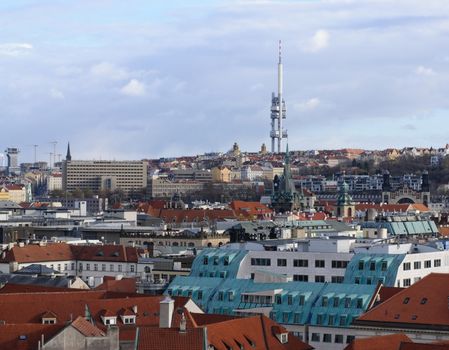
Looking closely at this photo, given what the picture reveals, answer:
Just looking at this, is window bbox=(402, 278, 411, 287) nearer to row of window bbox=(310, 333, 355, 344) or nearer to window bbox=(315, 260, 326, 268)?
window bbox=(315, 260, 326, 268)

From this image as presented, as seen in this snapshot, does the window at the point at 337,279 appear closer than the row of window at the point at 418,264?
No

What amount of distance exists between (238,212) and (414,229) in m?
55.6

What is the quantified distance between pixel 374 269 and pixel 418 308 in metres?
9.49

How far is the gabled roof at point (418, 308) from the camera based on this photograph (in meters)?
64.2

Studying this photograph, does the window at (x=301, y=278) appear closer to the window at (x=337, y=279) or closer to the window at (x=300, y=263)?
the window at (x=300, y=263)

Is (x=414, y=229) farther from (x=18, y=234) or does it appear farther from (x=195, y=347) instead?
(x=195, y=347)

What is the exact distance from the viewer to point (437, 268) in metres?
79.9

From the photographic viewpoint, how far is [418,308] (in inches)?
2554

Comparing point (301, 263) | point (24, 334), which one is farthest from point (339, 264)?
point (24, 334)

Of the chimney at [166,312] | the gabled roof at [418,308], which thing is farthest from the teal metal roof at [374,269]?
the chimney at [166,312]

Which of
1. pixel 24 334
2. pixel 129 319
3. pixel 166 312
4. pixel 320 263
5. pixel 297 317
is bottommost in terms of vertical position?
pixel 297 317

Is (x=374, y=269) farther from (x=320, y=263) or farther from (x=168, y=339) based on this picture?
(x=168, y=339)

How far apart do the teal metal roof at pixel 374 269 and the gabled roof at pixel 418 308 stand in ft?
22.8

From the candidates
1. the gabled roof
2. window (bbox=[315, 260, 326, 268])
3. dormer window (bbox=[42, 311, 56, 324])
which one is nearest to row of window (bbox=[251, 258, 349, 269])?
window (bbox=[315, 260, 326, 268])
